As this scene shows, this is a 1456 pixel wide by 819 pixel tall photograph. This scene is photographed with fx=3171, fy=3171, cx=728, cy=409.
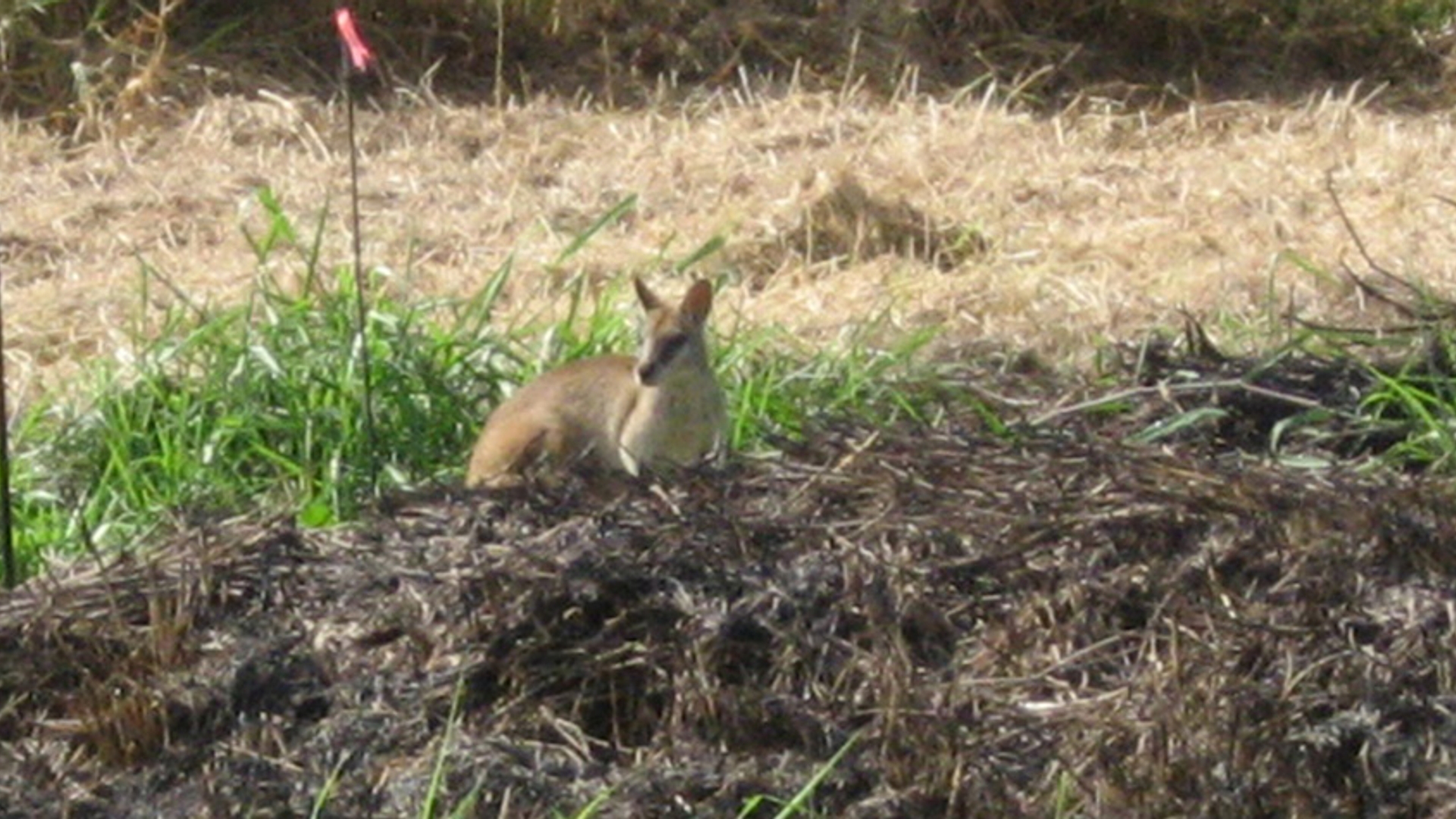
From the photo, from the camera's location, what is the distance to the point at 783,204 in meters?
9.90

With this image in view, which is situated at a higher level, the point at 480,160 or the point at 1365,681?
the point at 1365,681

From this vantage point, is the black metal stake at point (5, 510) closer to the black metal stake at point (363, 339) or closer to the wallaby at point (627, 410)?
the black metal stake at point (363, 339)

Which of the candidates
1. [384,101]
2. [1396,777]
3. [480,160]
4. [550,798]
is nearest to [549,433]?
[550,798]

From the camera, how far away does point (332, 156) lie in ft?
35.6

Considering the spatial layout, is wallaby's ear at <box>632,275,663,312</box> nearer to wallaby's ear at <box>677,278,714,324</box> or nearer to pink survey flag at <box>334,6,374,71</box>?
wallaby's ear at <box>677,278,714,324</box>

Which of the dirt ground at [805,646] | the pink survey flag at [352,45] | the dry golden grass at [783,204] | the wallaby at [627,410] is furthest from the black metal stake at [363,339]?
the dry golden grass at [783,204]

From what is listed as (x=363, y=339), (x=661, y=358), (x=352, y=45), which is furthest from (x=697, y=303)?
(x=352, y=45)

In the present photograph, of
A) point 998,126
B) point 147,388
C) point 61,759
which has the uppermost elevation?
point 61,759

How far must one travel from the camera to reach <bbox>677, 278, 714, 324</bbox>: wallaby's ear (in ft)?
25.3

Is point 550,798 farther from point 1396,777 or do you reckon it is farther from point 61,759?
point 1396,777

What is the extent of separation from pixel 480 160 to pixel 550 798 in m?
5.81

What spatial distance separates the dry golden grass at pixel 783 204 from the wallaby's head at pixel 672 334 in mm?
1182

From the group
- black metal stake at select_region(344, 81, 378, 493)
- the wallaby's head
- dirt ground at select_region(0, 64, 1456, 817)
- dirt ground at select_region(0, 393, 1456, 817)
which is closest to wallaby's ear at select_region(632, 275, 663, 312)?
the wallaby's head

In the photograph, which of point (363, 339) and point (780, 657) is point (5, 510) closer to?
point (363, 339)
